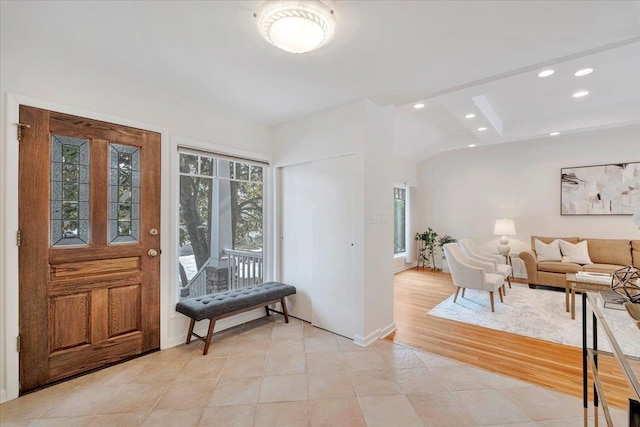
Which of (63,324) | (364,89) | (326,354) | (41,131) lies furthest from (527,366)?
(41,131)

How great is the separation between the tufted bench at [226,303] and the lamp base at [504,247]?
13.5ft

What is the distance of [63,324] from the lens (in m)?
2.18

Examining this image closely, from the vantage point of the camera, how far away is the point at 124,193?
8.20 feet

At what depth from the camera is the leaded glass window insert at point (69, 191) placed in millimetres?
2162

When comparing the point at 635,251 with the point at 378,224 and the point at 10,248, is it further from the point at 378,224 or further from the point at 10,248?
the point at 10,248

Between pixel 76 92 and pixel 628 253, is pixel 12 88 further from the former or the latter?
pixel 628 253

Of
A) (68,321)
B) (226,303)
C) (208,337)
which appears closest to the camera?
(68,321)

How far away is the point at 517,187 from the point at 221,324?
574 centimetres

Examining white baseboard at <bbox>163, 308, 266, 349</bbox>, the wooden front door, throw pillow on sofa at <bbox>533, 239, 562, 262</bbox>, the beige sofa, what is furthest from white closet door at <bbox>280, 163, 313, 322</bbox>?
throw pillow on sofa at <bbox>533, 239, 562, 262</bbox>

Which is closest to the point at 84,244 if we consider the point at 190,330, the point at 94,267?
the point at 94,267

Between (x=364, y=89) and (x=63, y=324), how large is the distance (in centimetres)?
311

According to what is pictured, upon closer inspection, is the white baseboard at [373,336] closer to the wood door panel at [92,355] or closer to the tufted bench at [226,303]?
the tufted bench at [226,303]

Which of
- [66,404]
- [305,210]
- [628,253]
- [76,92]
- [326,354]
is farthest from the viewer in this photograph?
[628,253]

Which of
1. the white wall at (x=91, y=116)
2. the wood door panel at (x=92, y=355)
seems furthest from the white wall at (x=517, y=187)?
the wood door panel at (x=92, y=355)
